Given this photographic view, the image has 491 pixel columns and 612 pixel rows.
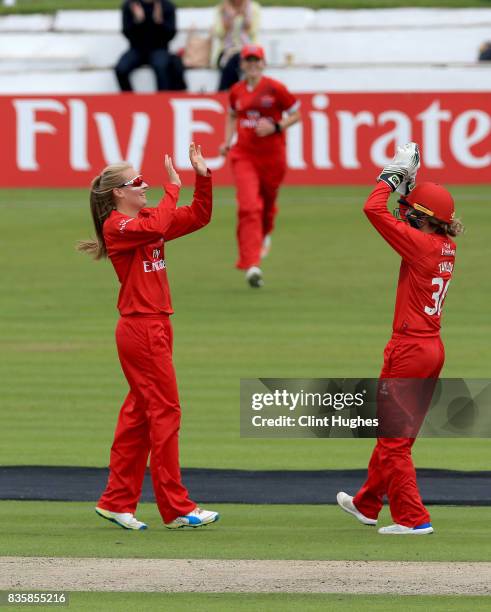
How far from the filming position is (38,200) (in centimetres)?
2133

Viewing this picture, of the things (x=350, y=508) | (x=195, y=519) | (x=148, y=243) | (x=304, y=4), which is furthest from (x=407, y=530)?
(x=304, y=4)

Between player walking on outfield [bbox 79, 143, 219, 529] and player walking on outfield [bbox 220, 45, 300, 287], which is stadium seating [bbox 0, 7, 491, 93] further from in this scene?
player walking on outfield [bbox 79, 143, 219, 529]

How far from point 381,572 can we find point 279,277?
9.72 m

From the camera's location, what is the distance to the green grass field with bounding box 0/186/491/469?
966cm

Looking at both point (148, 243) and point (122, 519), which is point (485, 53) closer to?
point (148, 243)

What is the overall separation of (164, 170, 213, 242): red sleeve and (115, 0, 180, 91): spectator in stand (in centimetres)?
1561

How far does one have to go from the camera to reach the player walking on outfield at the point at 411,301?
285 inches

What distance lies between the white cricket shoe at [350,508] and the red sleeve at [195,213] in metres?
1.54

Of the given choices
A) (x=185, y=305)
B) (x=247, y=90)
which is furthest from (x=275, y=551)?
(x=247, y=90)

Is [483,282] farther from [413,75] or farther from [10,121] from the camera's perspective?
[10,121]

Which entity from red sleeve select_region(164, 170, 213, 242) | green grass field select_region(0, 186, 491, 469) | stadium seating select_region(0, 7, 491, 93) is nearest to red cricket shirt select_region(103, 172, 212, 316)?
red sleeve select_region(164, 170, 213, 242)

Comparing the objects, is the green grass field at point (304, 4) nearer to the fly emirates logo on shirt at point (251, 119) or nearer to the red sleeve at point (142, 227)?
the fly emirates logo on shirt at point (251, 119)

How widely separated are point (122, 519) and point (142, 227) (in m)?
1.44

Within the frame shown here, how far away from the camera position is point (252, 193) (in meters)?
15.1
